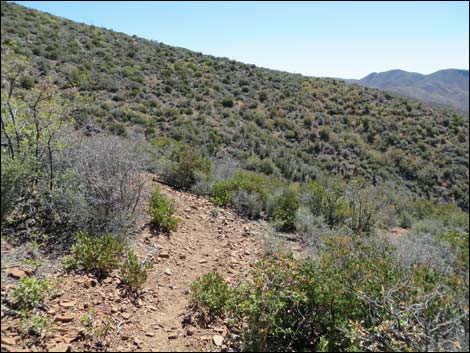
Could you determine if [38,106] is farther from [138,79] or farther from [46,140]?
[138,79]

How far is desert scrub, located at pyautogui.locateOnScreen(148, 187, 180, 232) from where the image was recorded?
18.5ft

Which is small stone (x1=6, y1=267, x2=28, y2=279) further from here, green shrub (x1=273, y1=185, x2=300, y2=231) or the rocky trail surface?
green shrub (x1=273, y1=185, x2=300, y2=231)

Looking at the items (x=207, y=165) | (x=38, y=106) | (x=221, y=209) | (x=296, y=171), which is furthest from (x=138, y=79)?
(x=38, y=106)

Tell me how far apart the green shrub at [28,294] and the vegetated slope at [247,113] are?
10.7m

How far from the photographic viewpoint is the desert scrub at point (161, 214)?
5.65 metres

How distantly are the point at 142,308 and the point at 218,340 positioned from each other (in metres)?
0.94

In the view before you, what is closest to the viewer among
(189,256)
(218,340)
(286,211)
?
(218,340)

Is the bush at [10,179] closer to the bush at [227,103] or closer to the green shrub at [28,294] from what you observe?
the green shrub at [28,294]

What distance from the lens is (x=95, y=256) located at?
4016 millimetres

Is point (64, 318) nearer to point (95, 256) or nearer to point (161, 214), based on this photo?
point (95, 256)

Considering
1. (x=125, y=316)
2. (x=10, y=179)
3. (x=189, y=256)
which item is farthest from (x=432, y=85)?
(x=10, y=179)

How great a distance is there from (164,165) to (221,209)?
1.94 m

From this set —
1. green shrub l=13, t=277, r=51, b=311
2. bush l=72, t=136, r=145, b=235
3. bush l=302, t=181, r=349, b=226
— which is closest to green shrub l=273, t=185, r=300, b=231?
bush l=302, t=181, r=349, b=226

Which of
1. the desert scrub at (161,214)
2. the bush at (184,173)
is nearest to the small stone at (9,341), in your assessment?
the desert scrub at (161,214)
